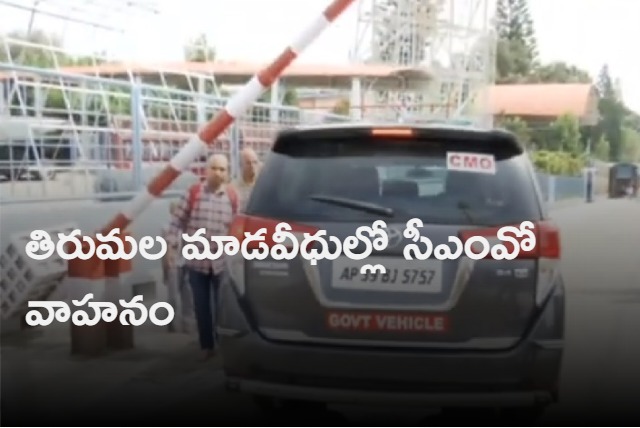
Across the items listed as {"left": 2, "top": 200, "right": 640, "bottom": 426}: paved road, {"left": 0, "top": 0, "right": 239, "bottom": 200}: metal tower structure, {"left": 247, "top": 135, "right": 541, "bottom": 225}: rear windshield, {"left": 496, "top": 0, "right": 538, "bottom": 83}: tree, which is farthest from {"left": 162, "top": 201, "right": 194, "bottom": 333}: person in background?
{"left": 247, "top": 135, "right": 541, "bottom": 225}: rear windshield

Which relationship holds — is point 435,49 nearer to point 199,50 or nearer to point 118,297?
point 199,50

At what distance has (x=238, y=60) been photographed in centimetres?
619

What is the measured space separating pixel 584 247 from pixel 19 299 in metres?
3.03

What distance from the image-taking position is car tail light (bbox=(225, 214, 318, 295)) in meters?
4.52

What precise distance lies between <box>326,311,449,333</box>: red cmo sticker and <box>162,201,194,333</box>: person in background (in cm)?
238

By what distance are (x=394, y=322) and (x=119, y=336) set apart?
8.87 feet

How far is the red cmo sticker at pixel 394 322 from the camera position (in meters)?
4.42

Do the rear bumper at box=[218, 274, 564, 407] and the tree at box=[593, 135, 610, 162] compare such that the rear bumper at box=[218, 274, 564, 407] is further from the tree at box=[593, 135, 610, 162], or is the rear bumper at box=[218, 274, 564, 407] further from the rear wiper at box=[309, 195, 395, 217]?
the tree at box=[593, 135, 610, 162]

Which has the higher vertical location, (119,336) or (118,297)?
(118,297)

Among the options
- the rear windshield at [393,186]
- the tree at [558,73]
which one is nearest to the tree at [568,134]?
the tree at [558,73]

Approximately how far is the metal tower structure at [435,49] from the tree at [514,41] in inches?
2.7

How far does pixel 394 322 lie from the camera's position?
443cm

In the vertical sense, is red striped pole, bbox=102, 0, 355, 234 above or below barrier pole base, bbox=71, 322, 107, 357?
above

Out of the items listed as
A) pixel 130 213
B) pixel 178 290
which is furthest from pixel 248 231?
pixel 178 290
